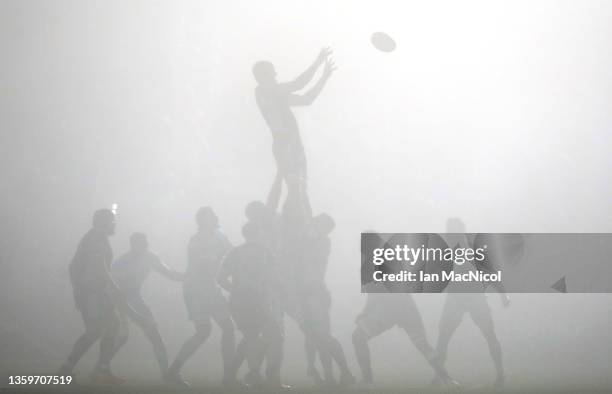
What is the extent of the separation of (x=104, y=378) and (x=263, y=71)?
65.5 inches

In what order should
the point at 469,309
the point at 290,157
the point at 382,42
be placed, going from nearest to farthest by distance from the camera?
the point at 469,309 → the point at 290,157 → the point at 382,42

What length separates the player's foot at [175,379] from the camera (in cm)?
254

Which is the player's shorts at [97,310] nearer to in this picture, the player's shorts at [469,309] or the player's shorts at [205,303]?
the player's shorts at [205,303]

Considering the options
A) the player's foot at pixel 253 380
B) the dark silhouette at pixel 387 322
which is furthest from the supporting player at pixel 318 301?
the player's foot at pixel 253 380

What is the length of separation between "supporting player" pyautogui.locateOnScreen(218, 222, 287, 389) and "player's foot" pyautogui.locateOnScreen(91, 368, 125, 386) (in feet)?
1.96

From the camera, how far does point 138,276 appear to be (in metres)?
2.62

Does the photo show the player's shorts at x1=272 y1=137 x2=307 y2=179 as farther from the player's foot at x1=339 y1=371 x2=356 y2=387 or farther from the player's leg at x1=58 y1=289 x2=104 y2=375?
the player's leg at x1=58 y1=289 x2=104 y2=375

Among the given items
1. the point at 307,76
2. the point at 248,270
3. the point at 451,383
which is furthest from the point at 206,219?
the point at 451,383

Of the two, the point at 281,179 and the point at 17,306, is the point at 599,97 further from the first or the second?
the point at 17,306

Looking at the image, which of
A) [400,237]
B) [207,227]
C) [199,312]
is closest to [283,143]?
[207,227]

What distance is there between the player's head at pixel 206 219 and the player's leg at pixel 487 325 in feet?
4.24

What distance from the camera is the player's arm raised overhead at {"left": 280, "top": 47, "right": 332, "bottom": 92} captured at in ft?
9.22

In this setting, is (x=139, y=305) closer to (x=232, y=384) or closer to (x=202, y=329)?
(x=202, y=329)

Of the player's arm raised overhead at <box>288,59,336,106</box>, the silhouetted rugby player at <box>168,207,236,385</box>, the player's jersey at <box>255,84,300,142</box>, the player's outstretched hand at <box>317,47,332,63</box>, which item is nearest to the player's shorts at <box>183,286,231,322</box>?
the silhouetted rugby player at <box>168,207,236,385</box>
